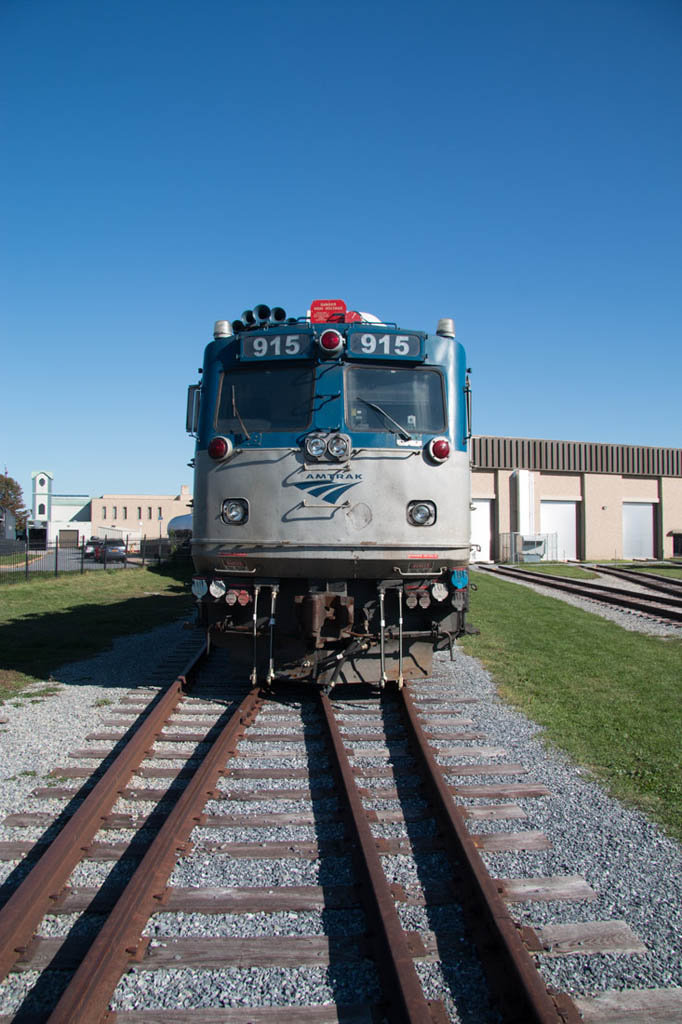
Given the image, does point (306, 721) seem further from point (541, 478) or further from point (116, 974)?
point (541, 478)

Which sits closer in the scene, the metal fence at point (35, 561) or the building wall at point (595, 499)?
the metal fence at point (35, 561)

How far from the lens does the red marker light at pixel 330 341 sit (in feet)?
22.6

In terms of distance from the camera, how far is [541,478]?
47.5 metres

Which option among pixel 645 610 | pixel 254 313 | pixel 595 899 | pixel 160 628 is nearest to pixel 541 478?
pixel 645 610

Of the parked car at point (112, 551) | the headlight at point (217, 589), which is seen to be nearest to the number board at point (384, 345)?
the headlight at point (217, 589)

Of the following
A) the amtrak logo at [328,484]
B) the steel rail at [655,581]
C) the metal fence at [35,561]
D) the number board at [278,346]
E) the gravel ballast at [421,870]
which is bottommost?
the gravel ballast at [421,870]

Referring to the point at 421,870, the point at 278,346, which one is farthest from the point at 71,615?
the point at 421,870

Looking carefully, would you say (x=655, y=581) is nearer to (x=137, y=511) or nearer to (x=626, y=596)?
(x=626, y=596)

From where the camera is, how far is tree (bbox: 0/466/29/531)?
7754 cm

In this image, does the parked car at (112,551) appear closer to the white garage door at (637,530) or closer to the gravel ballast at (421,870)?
the gravel ballast at (421,870)

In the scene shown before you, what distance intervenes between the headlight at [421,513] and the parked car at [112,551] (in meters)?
33.2

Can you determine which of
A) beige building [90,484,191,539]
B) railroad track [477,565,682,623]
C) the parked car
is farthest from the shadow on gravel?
beige building [90,484,191,539]

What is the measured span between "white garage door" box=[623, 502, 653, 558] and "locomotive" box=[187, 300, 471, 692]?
149ft

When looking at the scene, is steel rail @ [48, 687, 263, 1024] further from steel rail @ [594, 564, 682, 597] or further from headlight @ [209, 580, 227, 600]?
steel rail @ [594, 564, 682, 597]
